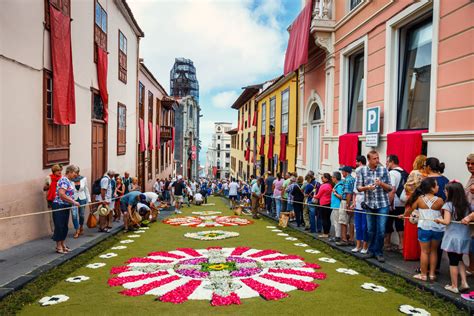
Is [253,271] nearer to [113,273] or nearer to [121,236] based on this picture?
[113,273]

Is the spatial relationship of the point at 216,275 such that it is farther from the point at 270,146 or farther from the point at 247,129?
the point at 247,129

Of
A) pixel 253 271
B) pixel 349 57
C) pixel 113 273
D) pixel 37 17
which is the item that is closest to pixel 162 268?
pixel 113 273

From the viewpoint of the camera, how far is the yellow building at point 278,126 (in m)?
21.4

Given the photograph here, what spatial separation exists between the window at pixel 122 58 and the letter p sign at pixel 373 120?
1155 cm

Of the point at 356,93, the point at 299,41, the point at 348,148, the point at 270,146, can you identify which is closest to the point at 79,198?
the point at 348,148

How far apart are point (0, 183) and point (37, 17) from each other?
398 centimetres

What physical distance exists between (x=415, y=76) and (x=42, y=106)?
870 centimetres

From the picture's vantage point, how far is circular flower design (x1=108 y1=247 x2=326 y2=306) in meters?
5.37

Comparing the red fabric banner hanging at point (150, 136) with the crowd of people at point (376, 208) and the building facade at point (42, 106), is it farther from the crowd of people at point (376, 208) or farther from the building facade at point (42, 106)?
the crowd of people at point (376, 208)

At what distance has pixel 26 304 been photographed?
4953mm

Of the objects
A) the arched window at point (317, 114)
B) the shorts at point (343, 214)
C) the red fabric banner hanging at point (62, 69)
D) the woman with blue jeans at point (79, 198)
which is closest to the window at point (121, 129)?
the red fabric banner hanging at point (62, 69)

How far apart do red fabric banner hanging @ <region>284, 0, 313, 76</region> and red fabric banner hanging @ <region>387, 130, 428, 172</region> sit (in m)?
5.93

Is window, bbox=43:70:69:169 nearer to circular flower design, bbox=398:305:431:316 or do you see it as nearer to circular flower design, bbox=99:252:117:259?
circular flower design, bbox=99:252:117:259

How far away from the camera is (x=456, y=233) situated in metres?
5.16
